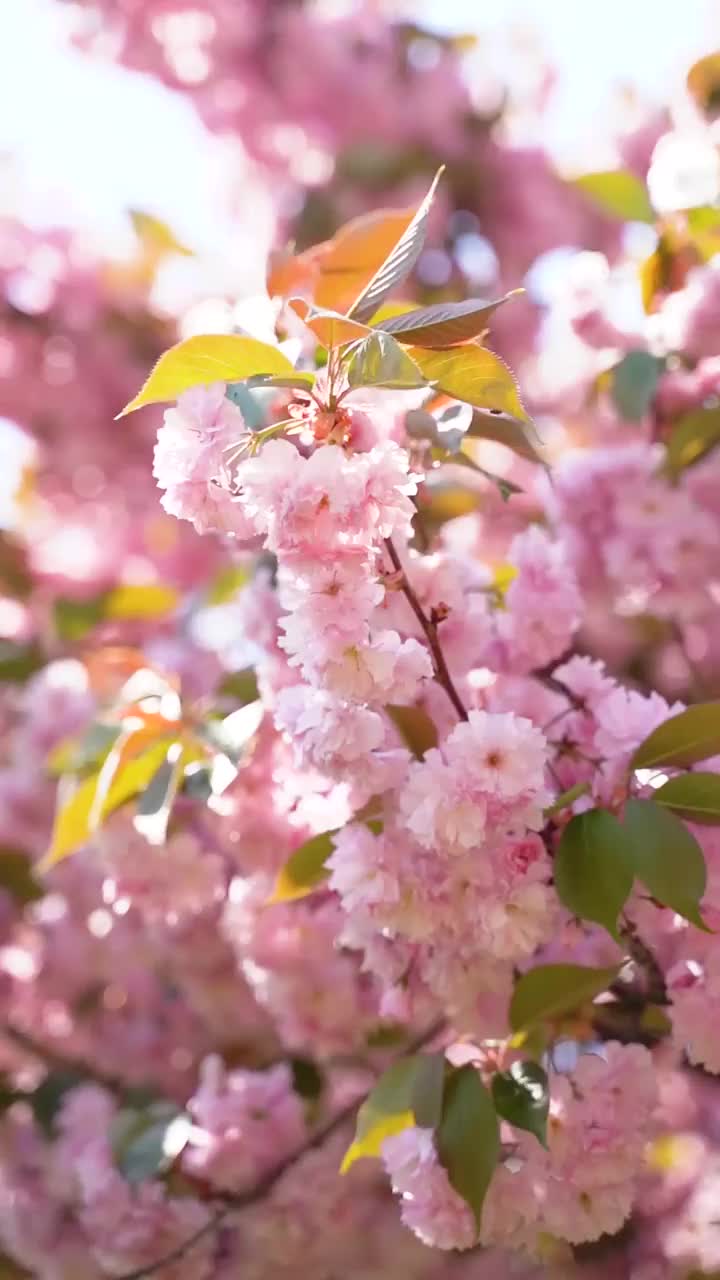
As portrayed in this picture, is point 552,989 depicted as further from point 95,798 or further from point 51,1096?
point 51,1096

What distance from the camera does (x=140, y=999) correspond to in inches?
64.4

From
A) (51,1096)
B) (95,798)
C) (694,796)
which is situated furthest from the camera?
(51,1096)

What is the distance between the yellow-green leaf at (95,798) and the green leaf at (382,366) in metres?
0.44

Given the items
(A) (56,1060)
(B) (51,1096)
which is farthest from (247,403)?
(A) (56,1060)

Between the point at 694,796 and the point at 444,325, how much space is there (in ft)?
0.96

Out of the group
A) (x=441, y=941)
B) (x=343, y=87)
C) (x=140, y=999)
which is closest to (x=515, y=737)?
(x=441, y=941)

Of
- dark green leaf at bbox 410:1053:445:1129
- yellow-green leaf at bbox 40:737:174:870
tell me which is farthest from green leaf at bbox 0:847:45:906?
dark green leaf at bbox 410:1053:445:1129

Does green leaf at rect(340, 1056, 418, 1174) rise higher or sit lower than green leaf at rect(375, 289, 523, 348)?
lower

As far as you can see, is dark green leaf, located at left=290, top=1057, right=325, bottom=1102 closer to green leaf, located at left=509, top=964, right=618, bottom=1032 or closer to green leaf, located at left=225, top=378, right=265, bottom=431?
green leaf, located at left=509, top=964, right=618, bottom=1032

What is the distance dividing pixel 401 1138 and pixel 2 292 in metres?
1.80

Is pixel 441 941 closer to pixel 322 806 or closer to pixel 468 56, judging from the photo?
pixel 322 806

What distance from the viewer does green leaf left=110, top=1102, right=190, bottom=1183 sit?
3.55 ft

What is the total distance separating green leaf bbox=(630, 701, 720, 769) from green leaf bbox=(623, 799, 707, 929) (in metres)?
0.05

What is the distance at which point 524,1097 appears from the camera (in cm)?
78
